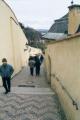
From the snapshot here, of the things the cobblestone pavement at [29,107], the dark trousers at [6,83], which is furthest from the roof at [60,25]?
the cobblestone pavement at [29,107]

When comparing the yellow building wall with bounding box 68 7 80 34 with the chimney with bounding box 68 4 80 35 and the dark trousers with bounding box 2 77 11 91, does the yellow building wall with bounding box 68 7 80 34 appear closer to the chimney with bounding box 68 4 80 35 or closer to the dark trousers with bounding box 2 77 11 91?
the chimney with bounding box 68 4 80 35

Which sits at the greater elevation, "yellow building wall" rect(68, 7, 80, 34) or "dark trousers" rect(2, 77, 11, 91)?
"yellow building wall" rect(68, 7, 80, 34)

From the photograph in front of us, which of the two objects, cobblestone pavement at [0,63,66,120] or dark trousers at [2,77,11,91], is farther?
dark trousers at [2,77,11,91]

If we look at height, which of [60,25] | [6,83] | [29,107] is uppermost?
[60,25]

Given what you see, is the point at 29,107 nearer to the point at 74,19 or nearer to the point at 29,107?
the point at 29,107

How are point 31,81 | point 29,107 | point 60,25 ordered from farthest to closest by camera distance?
point 60,25 < point 31,81 < point 29,107

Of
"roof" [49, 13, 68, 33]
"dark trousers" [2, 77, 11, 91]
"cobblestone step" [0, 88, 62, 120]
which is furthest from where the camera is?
"roof" [49, 13, 68, 33]

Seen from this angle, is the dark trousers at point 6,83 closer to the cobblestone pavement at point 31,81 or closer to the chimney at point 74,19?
the cobblestone pavement at point 31,81

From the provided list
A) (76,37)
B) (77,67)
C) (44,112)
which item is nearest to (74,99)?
(77,67)

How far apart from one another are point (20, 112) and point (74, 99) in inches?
99.6

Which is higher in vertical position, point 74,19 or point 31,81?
point 74,19

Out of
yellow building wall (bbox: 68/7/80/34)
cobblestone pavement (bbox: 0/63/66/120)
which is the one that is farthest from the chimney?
cobblestone pavement (bbox: 0/63/66/120)

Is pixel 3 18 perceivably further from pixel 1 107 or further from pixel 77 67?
pixel 77 67

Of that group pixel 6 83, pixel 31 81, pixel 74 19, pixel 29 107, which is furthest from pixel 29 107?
pixel 74 19
